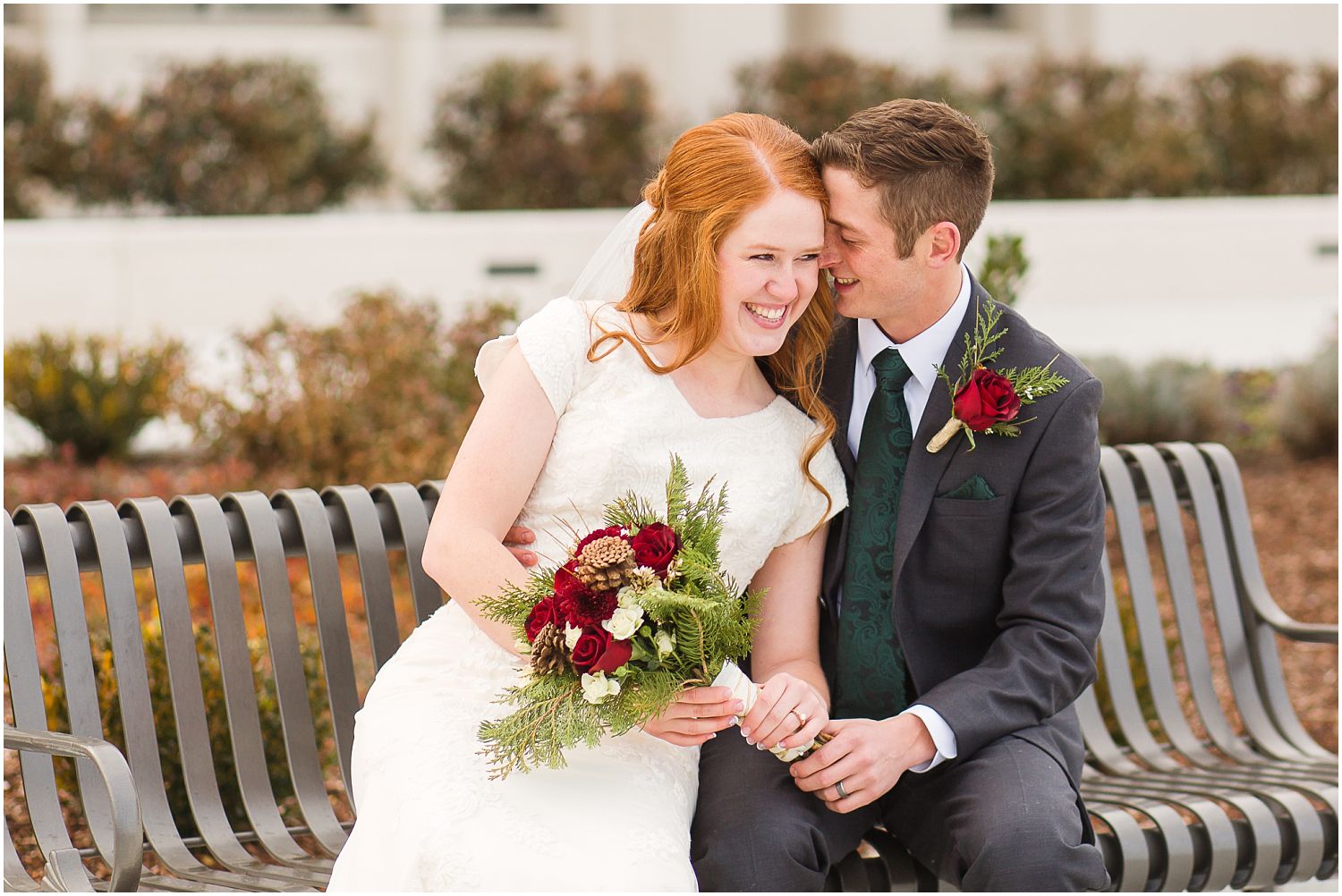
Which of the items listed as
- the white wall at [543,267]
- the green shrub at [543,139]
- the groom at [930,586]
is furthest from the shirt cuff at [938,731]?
the green shrub at [543,139]

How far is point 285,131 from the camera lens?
42.9 ft

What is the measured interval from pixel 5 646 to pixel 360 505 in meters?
0.89

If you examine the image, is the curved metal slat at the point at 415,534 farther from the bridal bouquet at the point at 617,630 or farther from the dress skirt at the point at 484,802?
the bridal bouquet at the point at 617,630

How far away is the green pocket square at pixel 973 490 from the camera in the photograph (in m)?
3.23

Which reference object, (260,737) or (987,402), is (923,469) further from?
(260,737)

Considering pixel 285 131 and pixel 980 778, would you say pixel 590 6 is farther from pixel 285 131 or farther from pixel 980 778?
pixel 980 778

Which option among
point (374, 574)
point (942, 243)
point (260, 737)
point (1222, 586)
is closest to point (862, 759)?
point (942, 243)

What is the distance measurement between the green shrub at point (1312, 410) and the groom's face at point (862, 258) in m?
6.38

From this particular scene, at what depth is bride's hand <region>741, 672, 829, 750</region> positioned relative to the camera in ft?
9.64

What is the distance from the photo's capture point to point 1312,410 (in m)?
8.97

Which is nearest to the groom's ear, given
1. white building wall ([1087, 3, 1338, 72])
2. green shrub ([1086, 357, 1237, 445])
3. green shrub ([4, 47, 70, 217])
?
green shrub ([1086, 357, 1237, 445])

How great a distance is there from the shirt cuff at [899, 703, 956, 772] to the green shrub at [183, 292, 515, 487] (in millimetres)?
3826

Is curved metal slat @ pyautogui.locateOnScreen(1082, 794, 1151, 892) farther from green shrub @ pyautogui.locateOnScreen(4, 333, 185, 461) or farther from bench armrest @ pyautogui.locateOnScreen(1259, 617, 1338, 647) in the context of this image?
green shrub @ pyautogui.locateOnScreen(4, 333, 185, 461)

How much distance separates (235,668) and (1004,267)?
285cm
